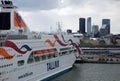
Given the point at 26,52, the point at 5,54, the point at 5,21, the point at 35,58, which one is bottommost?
the point at 35,58

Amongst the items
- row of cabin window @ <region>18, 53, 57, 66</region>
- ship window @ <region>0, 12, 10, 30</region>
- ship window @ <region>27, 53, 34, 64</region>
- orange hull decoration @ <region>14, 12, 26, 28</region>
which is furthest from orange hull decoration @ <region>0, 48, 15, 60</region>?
orange hull decoration @ <region>14, 12, 26, 28</region>

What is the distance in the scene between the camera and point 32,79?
25734mm

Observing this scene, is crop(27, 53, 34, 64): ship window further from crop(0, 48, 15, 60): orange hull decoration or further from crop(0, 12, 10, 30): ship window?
crop(0, 12, 10, 30): ship window

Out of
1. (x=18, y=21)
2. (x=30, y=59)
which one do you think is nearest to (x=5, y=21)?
(x=18, y=21)

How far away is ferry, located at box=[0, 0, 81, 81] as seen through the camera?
21750mm

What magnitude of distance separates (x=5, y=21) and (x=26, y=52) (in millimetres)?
5296

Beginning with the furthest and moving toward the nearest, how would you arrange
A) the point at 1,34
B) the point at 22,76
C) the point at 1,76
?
the point at 1,34, the point at 22,76, the point at 1,76

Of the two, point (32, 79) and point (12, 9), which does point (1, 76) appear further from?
point (12, 9)

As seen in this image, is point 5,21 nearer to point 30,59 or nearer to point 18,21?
point 18,21

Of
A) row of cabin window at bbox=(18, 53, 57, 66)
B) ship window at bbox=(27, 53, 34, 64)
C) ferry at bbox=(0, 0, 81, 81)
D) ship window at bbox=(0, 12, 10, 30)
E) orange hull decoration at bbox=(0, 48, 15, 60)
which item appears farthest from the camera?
ship window at bbox=(0, 12, 10, 30)

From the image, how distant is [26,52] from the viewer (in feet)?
80.6

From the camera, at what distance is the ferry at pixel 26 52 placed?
21750 millimetres

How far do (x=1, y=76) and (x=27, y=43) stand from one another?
5.19 meters

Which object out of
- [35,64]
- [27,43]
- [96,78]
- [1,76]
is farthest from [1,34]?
[96,78]
